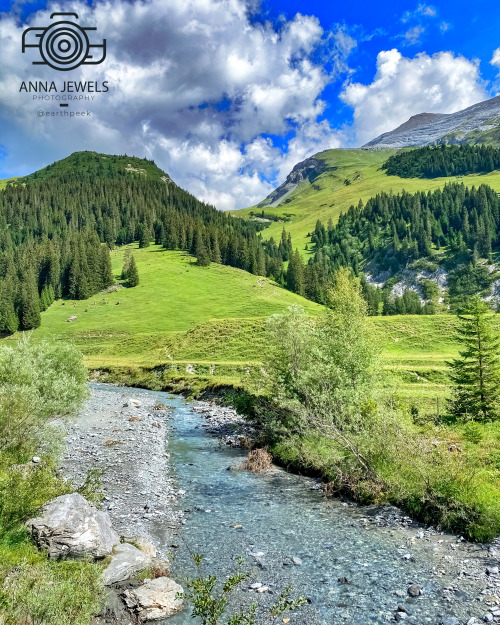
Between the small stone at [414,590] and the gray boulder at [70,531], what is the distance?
10.7m

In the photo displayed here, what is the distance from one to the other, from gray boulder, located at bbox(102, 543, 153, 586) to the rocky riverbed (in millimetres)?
1478

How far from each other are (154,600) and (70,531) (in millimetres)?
3930

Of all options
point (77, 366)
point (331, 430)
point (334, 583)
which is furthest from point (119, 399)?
point (334, 583)

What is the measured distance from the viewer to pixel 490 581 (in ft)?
44.2

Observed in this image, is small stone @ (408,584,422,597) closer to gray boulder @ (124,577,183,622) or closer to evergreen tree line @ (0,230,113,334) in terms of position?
gray boulder @ (124,577,183,622)

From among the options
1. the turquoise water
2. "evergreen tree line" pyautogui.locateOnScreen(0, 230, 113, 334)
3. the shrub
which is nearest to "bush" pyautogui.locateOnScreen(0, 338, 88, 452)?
the turquoise water

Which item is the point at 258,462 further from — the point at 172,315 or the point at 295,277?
the point at 295,277

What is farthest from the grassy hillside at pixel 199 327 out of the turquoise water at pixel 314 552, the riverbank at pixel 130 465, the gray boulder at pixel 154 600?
the gray boulder at pixel 154 600

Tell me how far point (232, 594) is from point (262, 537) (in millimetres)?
4438

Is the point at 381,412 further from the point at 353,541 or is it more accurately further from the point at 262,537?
the point at 262,537

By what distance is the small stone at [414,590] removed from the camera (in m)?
13.1

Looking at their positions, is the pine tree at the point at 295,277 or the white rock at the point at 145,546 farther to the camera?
the pine tree at the point at 295,277

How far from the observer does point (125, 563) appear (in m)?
14.1

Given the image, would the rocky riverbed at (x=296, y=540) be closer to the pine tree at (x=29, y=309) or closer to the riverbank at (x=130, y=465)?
the riverbank at (x=130, y=465)
